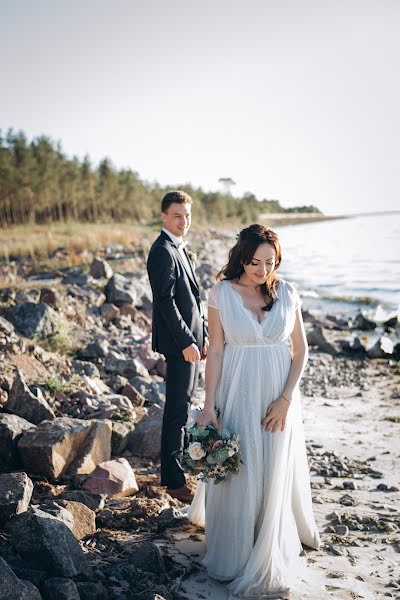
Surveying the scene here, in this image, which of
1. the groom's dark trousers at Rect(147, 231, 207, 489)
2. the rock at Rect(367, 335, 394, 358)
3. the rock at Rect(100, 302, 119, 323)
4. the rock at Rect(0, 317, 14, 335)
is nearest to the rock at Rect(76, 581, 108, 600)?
the groom's dark trousers at Rect(147, 231, 207, 489)

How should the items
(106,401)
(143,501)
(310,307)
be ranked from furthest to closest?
(310,307) < (106,401) < (143,501)

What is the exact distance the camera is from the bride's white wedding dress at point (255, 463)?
3941mm

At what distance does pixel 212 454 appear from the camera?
12.8 ft

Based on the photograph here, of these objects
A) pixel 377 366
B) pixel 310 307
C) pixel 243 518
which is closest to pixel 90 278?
pixel 377 366

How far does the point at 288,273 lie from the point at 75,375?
28.1 meters

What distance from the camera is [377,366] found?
39.7 ft

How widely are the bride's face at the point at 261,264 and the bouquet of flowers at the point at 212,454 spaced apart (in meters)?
1.07

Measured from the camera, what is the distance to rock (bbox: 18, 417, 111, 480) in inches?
207

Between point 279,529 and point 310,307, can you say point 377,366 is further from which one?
point 310,307

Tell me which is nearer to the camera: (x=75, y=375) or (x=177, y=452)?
(x=177, y=452)

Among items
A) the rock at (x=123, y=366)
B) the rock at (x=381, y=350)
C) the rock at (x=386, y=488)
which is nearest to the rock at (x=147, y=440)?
the rock at (x=386, y=488)

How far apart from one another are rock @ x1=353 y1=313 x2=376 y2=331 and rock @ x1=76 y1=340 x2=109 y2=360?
32.4 ft

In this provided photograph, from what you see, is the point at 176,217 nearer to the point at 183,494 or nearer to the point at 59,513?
the point at 183,494

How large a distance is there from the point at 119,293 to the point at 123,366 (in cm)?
495
